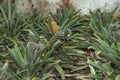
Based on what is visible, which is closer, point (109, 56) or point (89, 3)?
point (109, 56)

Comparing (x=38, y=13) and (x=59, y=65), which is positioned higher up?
(x=38, y=13)

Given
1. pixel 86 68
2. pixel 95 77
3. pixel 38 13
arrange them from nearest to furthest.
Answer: pixel 95 77, pixel 86 68, pixel 38 13

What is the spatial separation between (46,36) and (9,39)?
0.63 meters

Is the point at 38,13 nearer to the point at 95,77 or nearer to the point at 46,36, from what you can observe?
the point at 46,36

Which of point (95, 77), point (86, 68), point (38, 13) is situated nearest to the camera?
point (95, 77)

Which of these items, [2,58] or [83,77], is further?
[2,58]

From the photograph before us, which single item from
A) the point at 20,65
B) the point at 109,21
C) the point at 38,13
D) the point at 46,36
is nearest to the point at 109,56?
the point at 20,65

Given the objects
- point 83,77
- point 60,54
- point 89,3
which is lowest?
point 83,77

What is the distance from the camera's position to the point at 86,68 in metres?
4.09

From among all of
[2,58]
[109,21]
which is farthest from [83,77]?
[109,21]

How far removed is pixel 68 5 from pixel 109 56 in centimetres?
284

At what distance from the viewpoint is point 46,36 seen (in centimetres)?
486

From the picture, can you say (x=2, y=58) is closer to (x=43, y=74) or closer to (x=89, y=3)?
(x=43, y=74)

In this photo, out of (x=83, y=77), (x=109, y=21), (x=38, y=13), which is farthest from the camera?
(x=38, y=13)
